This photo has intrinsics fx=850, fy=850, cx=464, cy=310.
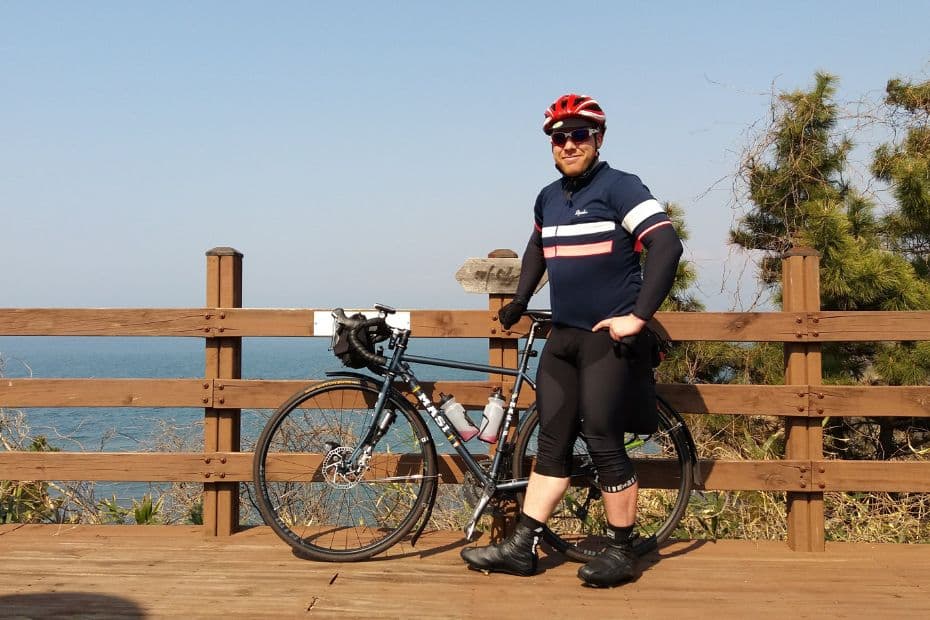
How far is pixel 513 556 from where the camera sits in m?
3.71

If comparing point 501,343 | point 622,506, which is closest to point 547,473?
point 622,506

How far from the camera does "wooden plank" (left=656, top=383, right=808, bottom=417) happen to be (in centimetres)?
427

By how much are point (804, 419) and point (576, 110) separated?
A: 2.01 metres

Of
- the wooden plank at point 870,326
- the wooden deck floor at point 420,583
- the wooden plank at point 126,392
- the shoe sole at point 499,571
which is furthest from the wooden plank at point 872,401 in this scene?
the wooden plank at point 126,392

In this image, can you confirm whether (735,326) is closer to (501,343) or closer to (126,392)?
(501,343)

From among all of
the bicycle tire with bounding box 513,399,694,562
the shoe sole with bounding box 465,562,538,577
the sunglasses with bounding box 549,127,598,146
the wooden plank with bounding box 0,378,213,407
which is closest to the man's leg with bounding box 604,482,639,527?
the bicycle tire with bounding box 513,399,694,562

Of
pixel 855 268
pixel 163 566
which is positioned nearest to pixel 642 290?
pixel 163 566

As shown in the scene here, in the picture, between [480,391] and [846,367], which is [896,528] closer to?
[846,367]

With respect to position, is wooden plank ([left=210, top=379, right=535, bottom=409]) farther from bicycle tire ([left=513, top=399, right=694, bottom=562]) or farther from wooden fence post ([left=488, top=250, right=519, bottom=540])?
bicycle tire ([left=513, top=399, right=694, bottom=562])

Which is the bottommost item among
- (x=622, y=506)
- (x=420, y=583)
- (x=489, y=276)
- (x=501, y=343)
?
(x=420, y=583)

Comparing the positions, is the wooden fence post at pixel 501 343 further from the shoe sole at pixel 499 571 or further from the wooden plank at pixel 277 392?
the shoe sole at pixel 499 571

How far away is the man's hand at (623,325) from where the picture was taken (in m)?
3.46

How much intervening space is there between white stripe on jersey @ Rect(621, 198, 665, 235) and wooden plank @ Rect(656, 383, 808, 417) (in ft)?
3.86

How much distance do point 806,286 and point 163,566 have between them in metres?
3.38
